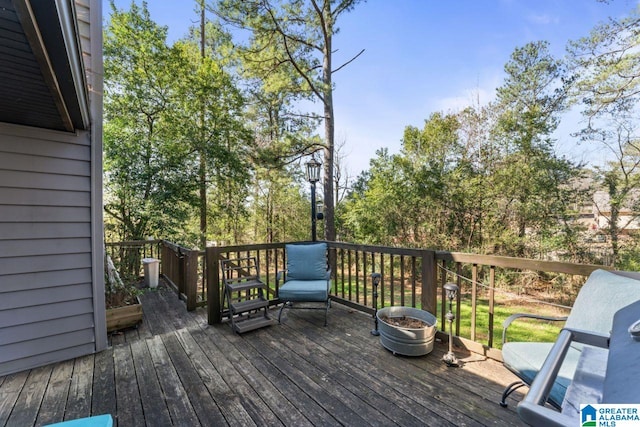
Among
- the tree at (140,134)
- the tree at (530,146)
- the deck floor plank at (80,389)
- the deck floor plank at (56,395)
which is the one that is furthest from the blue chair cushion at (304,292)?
the tree at (530,146)

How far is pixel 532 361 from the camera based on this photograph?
60.7 inches

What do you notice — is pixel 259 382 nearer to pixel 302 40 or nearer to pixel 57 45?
pixel 57 45

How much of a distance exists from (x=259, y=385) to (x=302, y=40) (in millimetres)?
7219

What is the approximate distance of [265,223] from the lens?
1151cm

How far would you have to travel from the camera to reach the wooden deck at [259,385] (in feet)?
5.77

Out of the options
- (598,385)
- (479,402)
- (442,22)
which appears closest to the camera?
(598,385)

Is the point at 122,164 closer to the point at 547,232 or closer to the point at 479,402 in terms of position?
the point at 479,402

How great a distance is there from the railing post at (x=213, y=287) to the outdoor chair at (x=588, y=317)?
9.58 feet

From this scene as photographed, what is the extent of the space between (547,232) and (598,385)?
8.01m

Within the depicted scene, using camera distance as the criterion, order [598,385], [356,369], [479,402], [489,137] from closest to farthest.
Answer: [598,385], [479,402], [356,369], [489,137]

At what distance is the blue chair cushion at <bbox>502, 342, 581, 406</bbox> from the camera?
53.7 inches

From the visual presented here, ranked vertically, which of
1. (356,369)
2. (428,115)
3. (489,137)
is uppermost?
(428,115)

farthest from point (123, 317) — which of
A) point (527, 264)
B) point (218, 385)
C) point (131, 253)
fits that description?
point (527, 264)

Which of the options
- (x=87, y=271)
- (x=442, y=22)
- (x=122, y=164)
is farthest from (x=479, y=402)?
(x=122, y=164)
